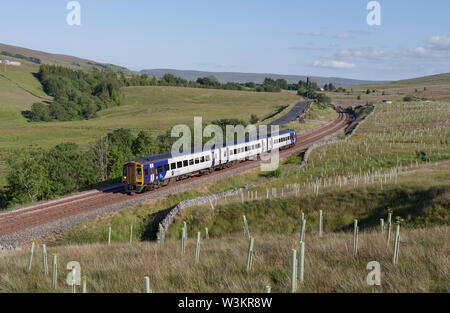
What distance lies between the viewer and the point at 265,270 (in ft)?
28.0

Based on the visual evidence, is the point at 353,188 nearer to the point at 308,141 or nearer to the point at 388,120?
the point at 308,141

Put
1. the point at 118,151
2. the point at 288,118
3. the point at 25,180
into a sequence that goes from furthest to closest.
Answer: the point at 288,118 < the point at 118,151 < the point at 25,180

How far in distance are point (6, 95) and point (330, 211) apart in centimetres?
15283

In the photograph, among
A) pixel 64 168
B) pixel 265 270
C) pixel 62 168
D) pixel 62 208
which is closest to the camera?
pixel 265 270

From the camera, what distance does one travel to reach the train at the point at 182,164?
29078 mm

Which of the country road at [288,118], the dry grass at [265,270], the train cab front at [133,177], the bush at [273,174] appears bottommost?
the bush at [273,174]

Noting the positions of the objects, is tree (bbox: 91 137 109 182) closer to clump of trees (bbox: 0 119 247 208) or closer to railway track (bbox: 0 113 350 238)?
clump of trees (bbox: 0 119 247 208)

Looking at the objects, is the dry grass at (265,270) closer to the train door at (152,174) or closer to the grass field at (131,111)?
the train door at (152,174)

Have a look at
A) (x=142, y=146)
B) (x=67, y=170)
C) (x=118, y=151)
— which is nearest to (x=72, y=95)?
(x=142, y=146)

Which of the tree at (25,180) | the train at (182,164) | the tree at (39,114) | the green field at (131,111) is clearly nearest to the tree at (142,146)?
the train at (182,164)

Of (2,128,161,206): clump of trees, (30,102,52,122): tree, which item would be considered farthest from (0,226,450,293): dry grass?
(30,102,52,122): tree

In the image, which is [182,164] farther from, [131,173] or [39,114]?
[39,114]

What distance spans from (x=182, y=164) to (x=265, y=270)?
24685 mm

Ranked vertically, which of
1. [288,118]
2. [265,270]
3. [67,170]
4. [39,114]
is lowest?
[67,170]
